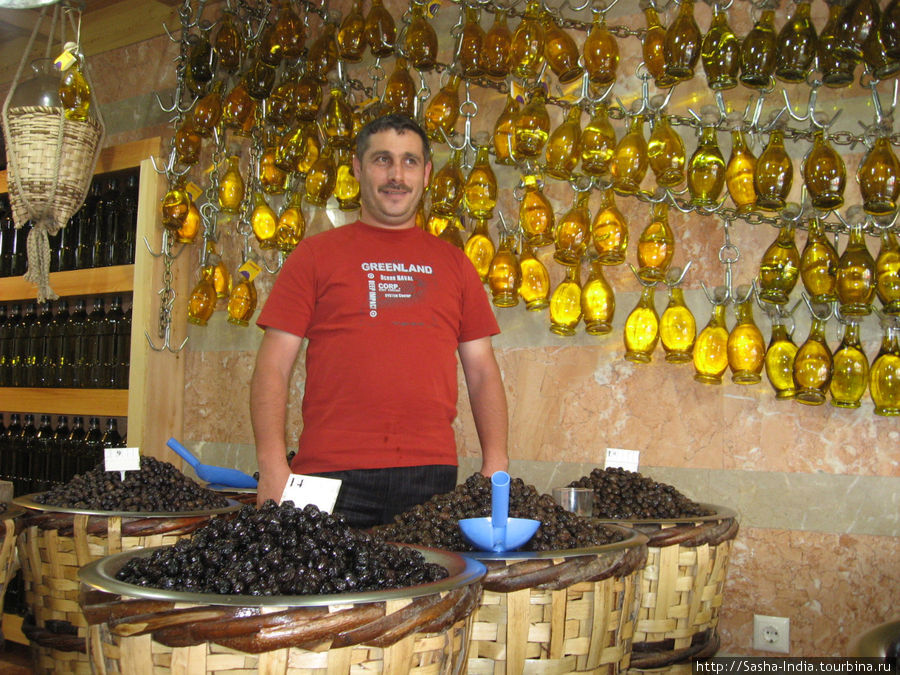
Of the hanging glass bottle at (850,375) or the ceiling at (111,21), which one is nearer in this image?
the hanging glass bottle at (850,375)

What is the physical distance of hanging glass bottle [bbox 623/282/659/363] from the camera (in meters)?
2.08

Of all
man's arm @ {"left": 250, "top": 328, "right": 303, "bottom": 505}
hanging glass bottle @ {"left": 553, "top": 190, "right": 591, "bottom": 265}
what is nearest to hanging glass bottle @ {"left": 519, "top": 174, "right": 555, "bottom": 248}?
hanging glass bottle @ {"left": 553, "top": 190, "right": 591, "bottom": 265}

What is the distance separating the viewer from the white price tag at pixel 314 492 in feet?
4.24

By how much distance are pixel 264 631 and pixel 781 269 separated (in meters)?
1.57

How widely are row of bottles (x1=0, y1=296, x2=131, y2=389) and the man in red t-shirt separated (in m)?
1.62

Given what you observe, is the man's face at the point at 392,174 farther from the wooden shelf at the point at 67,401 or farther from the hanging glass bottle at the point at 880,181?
the wooden shelf at the point at 67,401

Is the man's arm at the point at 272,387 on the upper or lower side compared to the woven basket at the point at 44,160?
lower

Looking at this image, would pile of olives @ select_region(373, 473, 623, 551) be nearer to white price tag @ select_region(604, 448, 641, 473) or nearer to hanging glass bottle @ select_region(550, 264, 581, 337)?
white price tag @ select_region(604, 448, 641, 473)

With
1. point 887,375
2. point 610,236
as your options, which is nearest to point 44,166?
point 610,236

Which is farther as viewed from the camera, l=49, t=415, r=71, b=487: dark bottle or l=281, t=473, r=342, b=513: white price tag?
l=49, t=415, r=71, b=487: dark bottle

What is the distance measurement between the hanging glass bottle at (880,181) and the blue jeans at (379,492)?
111cm

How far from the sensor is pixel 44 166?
2.63m

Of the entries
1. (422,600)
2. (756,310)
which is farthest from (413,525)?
(756,310)

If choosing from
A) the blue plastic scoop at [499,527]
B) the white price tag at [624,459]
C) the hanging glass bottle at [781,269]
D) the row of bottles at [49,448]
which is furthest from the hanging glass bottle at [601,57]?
the row of bottles at [49,448]
